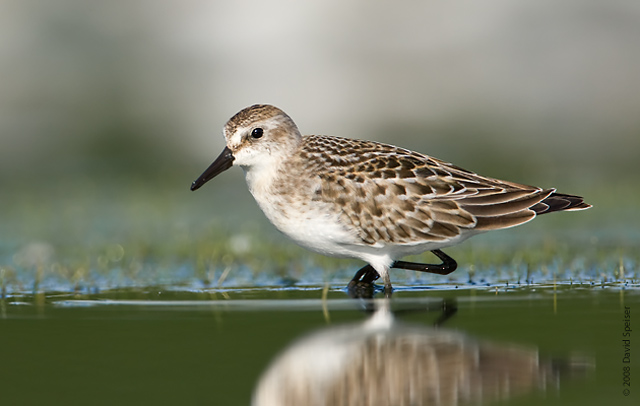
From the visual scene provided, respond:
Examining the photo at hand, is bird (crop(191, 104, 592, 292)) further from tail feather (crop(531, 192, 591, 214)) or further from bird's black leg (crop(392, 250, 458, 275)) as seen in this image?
bird's black leg (crop(392, 250, 458, 275))

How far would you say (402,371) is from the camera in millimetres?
5805

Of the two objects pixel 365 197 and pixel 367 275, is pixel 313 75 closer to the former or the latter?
pixel 367 275

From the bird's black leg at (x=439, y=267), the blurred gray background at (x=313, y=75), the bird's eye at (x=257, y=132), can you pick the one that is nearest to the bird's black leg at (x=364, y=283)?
the bird's black leg at (x=439, y=267)

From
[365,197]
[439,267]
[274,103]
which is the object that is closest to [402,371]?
[365,197]

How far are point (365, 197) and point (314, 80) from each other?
41.2ft

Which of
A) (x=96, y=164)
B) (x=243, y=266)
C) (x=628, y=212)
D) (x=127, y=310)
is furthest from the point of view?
(x=96, y=164)

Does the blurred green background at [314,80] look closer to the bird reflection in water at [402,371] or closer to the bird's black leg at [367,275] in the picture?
the bird's black leg at [367,275]

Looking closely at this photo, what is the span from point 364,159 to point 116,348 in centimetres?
343

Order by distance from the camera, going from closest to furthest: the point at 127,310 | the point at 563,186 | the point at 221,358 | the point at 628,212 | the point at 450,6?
the point at 221,358, the point at 127,310, the point at 628,212, the point at 563,186, the point at 450,6

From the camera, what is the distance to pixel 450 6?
70.8 ft

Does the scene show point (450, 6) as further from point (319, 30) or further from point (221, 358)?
point (221, 358)

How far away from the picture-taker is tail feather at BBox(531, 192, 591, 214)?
9.41 m

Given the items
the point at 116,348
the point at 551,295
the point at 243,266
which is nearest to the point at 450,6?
the point at 243,266

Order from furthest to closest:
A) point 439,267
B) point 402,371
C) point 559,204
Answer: point 439,267, point 559,204, point 402,371
